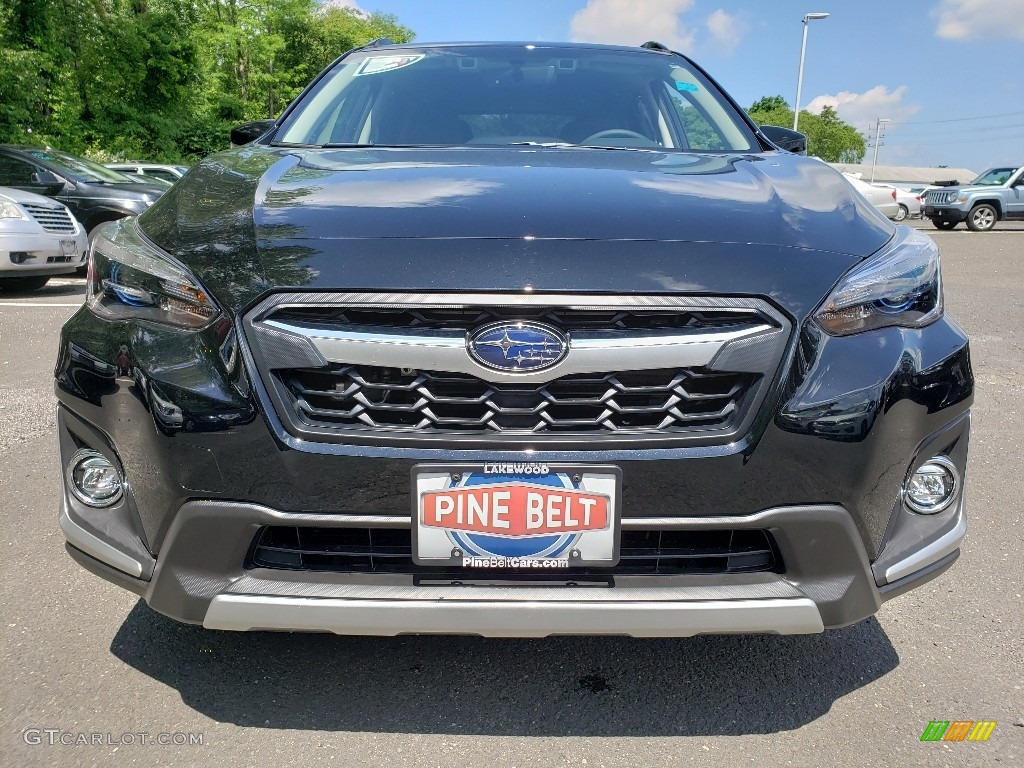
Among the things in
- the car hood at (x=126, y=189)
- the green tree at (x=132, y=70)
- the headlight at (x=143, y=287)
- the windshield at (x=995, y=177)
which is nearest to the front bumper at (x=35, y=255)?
the car hood at (x=126, y=189)

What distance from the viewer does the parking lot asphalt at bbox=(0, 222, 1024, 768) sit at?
1935 mm

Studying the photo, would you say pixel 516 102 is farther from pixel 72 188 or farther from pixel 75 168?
pixel 75 168

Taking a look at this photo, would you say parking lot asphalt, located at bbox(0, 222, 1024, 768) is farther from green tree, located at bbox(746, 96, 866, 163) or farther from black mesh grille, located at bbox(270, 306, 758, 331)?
green tree, located at bbox(746, 96, 866, 163)

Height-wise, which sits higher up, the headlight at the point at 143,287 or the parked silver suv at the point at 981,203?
the headlight at the point at 143,287

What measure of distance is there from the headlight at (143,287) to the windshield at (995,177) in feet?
81.1

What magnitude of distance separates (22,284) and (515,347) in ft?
30.4

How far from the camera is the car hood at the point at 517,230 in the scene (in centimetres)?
175

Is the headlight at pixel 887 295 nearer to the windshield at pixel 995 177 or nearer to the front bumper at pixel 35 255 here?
the front bumper at pixel 35 255

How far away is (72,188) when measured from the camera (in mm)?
10391

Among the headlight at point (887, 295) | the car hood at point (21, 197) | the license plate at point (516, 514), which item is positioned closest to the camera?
the license plate at point (516, 514)

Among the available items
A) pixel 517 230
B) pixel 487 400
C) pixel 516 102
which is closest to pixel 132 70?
pixel 516 102

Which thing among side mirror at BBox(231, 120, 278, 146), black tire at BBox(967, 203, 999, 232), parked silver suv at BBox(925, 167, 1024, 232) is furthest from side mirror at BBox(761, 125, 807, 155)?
black tire at BBox(967, 203, 999, 232)

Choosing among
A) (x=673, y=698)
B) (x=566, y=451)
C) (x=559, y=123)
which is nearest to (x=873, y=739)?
(x=673, y=698)

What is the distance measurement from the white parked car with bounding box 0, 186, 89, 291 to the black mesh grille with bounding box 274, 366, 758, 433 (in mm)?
7704
